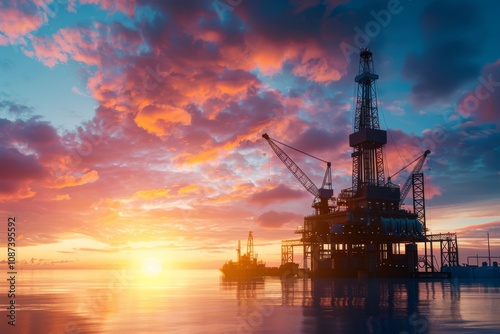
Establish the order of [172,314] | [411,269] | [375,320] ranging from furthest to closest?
[411,269] → [172,314] → [375,320]

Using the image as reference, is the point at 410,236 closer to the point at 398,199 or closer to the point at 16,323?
the point at 398,199

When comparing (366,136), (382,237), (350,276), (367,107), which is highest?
(367,107)

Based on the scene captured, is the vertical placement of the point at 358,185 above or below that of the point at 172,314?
above

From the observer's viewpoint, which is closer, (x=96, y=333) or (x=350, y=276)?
(x=96, y=333)

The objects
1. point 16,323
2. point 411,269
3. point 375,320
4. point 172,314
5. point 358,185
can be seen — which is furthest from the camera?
point 358,185

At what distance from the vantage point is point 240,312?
45250 mm

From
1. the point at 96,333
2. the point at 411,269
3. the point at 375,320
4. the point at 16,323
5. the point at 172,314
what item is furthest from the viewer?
the point at 411,269

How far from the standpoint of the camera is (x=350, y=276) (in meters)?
161

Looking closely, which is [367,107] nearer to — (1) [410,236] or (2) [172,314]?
(1) [410,236]

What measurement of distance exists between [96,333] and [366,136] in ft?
479

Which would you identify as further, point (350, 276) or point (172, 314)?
point (350, 276)

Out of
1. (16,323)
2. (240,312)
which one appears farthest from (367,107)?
(16,323)

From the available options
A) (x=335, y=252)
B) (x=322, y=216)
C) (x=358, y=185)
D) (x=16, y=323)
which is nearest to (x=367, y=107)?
(x=358, y=185)

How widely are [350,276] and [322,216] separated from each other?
24.6 m
